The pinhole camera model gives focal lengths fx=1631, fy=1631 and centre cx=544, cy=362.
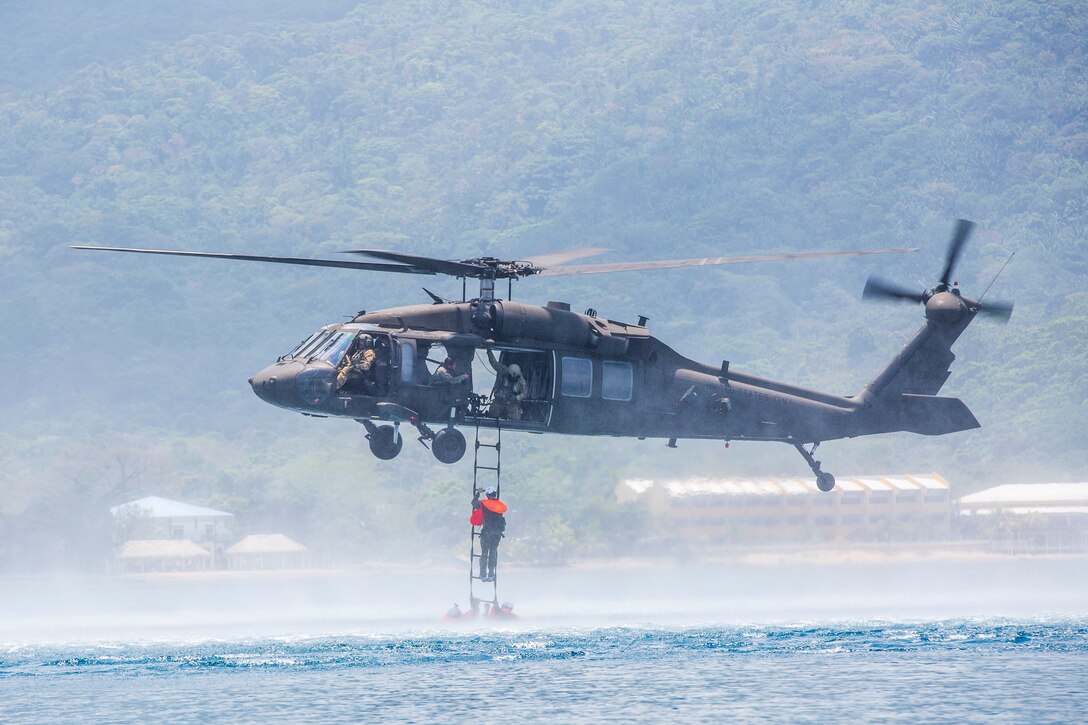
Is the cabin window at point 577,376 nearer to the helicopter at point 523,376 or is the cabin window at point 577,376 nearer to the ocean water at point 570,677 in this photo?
the helicopter at point 523,376

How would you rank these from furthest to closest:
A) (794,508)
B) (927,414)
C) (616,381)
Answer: (794,508) → (927,414) → (616,381)

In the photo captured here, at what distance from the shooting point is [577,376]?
36281 millimetres

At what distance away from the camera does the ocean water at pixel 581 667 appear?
110ft

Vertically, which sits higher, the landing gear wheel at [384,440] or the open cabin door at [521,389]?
the open cabin door at [521,389]

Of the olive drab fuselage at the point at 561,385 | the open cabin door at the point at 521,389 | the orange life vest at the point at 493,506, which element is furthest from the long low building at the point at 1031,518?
the open cabin door at the point at 521,389

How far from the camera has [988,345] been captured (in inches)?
7111

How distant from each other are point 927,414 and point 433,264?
46.1 ft

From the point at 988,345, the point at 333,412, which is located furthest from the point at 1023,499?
the point at 333,412

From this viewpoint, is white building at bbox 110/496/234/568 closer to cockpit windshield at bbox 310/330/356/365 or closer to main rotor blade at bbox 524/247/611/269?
main rotor blade at bbox 524/247/611/269

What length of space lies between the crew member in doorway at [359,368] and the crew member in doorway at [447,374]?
142 cm

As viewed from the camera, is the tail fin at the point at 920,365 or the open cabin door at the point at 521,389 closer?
the open cabin door at the point at 521,389

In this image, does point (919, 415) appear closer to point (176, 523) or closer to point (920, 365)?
point (920, 365)

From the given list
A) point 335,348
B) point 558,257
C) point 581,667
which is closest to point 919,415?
point 581,667

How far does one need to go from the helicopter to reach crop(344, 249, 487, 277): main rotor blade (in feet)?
0.21
